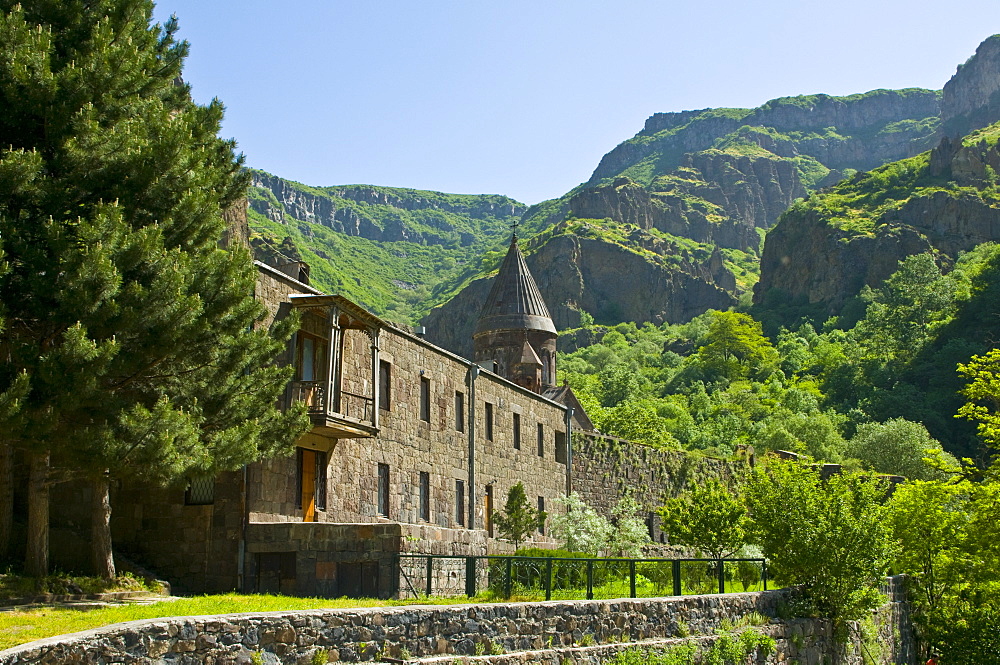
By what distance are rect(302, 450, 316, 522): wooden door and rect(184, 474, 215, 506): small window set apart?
84.7 inches

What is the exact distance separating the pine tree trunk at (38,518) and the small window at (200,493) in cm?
427

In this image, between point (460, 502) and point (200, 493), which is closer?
point (200, 493)

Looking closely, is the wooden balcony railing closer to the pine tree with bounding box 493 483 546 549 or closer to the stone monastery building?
the stone monastery building

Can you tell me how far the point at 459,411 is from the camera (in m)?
28.9

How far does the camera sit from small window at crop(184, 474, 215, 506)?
19969 mm

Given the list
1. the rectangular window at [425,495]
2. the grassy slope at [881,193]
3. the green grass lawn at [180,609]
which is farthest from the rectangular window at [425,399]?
the grassy slope at [881,193]

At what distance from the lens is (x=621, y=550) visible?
3203 centimetres

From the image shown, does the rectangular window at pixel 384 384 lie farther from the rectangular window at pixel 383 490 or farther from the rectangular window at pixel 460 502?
the rectangular window at pixel 460 502

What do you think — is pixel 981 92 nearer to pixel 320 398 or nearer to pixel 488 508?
pixel 488 508

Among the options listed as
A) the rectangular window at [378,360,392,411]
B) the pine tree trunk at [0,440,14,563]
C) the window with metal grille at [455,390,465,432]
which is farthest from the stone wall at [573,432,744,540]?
the pine tree trunk at [0,440,14,563]

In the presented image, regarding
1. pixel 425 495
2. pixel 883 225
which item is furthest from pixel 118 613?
pixel 883 225

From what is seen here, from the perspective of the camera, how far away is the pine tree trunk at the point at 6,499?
16938 millimetres

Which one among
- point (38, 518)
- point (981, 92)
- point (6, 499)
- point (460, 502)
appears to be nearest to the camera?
point (38, 518)

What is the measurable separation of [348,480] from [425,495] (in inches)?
156
